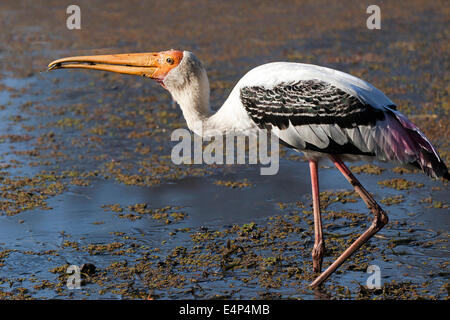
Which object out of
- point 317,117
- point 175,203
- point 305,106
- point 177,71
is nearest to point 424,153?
point 317,117

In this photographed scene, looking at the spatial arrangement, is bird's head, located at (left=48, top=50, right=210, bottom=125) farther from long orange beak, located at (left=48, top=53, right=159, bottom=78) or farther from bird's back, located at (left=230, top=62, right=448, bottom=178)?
bird's back, located at (left=230, top=62, right=448, bottom=178)

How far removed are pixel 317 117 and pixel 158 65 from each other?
1.35 meters

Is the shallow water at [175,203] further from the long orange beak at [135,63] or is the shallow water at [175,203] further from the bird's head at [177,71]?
the long orange beak at [135,63]

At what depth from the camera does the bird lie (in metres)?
5.48

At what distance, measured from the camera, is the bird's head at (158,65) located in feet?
19.4

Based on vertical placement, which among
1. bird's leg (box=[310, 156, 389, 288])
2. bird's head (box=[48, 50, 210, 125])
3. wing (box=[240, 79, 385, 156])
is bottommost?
bird's leg (box=[310, 156, 389, 288])

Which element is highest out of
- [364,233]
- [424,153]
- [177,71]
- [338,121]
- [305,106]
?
[177,71]

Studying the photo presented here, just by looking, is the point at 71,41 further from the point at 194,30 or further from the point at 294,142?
the point at 294,142

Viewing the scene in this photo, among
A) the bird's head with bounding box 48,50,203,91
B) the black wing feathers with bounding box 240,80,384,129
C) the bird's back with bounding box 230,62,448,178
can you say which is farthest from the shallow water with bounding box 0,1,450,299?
the bird's head with bounding box 48,50,203,91

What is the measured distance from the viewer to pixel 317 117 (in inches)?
220

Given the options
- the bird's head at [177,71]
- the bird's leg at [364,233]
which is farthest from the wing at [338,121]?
the bird's head at [177,71]

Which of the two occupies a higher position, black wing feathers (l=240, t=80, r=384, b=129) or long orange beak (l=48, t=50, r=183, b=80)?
long orange beak (l=48, t=50, r=183, b=80)

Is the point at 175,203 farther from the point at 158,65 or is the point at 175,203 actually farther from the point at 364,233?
the point at 364,233

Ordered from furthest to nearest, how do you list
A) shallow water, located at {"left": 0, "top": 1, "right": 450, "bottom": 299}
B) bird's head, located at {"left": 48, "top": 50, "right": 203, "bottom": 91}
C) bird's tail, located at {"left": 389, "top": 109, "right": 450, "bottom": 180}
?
bird's head, located at {"left": 48, "top": 50, "right": 203, "bottom": 91} → shallow water, located at {"left": 0, "top": 1, "right": 450, "bottom": 299} → bird's tail, located at {"left": 389, "top": 109, "right": 450, "bottom": 180}
